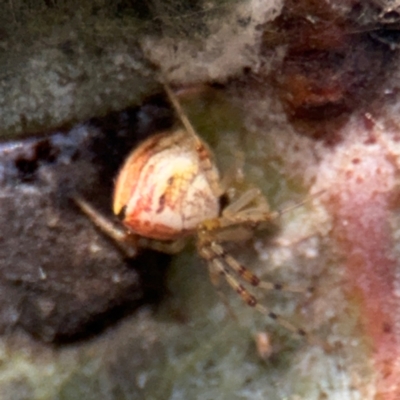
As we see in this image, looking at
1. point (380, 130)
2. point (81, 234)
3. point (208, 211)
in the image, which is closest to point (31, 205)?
point (81, 234)

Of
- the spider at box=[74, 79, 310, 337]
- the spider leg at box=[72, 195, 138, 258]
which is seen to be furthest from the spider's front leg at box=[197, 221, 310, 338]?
the spider leg at box=[72, 195, 138, 258]

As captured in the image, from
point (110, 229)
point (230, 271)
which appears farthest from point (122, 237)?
point (230, 271)

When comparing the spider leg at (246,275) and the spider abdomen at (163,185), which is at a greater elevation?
the spider abdomen at (163,185)

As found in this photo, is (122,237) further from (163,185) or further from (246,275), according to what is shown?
(246,275)

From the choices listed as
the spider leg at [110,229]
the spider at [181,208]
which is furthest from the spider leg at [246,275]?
the spider leg at [110,229]

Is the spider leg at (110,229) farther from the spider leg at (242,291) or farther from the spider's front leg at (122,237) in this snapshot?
the spider leg at (242,291)

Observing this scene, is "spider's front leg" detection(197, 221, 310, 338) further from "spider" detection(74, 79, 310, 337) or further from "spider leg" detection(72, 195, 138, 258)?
"spider leg" detection(72, 195, 138, 258)

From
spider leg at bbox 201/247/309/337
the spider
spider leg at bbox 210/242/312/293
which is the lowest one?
spider leg at bbox 201/247/309/337
